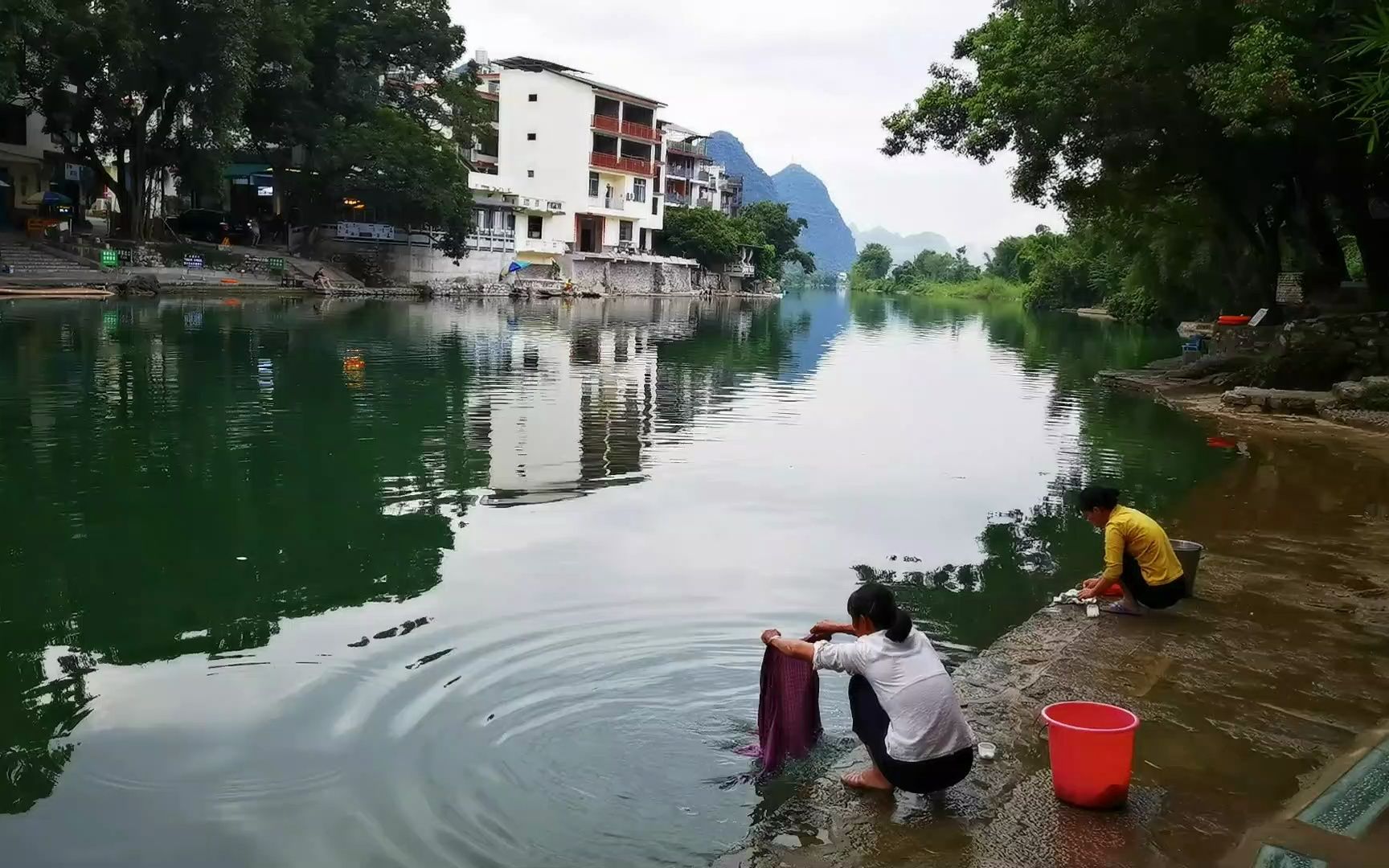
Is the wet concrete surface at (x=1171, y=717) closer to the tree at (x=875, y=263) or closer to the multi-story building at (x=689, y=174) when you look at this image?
the multi-story building at (x=689, y=174)

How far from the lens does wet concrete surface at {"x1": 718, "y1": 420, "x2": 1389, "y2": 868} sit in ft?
14.1

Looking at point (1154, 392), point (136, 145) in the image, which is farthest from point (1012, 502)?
point (136, 145)

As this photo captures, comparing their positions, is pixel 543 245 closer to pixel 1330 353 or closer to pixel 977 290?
pixel 1330 353

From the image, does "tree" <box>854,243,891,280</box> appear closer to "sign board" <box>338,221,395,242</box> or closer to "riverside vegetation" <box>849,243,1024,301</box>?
"riverside vegetation" <box>849,243,1024,301</box>

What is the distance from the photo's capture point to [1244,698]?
575cm

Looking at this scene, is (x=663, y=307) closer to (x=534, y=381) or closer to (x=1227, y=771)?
(x=534, y=381)

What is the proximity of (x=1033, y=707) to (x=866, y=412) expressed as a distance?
42.6 feet

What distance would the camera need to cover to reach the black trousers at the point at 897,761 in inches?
180

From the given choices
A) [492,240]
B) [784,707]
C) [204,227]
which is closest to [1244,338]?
[784,707]

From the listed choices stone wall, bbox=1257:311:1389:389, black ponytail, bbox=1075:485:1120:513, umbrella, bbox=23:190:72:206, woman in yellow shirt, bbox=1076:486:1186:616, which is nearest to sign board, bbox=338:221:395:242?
umbrella, bbox=23:190:72:206

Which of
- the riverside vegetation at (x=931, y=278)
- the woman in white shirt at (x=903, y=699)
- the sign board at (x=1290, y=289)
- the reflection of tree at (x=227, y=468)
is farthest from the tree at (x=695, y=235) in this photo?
the woman in white shirt at (x=903, y=699)

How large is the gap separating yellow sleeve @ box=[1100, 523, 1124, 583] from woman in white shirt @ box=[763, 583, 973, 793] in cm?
264

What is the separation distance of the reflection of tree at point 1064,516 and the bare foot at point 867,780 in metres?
2.66

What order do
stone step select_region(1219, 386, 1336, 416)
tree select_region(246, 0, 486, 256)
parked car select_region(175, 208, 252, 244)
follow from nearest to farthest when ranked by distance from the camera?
stone step select_region(1219, 386, 1336, 416) → tree select_region(246, 0, 486, 256) → parked car select_region(175, 208, 252, 244)
